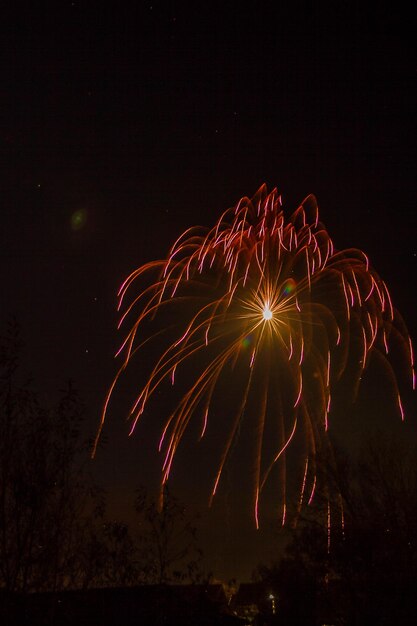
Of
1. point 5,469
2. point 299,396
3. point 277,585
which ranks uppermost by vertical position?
point 299,396

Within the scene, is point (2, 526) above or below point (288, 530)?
below

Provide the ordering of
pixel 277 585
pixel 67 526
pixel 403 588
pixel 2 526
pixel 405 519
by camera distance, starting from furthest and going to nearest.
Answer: pixel 277 585 < pixel 405 519 < pixel 403 588 < pixel 67 526 < pixel 2 526

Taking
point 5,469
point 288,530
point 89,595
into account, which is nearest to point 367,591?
point 288,530

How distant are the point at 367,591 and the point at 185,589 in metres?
6.93

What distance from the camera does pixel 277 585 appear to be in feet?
95.1

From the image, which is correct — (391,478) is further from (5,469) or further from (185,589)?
(5,469)

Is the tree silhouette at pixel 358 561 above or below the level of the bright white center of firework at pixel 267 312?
below

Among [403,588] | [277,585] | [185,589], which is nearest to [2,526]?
[185,589]

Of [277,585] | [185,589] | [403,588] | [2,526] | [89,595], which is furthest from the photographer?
[277,585]

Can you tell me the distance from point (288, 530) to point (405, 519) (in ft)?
14.1

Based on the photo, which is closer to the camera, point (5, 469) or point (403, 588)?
point (5, 469)

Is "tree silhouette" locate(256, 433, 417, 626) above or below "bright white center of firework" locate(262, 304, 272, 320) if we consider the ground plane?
below

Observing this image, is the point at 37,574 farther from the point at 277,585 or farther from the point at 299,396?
the point at 277,585

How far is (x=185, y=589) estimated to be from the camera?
18.8 metres
